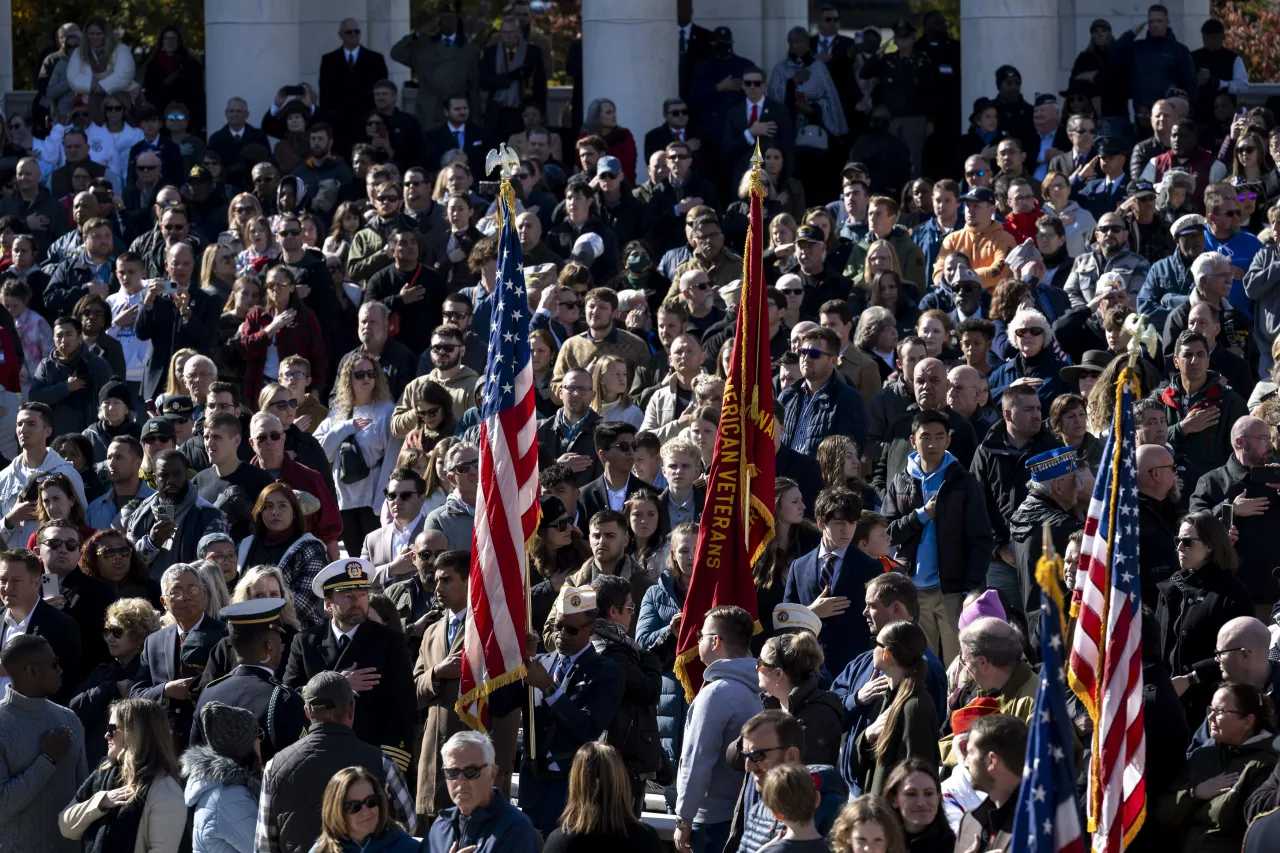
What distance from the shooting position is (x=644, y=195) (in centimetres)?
2059

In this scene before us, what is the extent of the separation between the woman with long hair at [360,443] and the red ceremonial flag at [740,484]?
3.75 m

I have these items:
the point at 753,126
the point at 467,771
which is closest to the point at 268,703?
the point at 467,771

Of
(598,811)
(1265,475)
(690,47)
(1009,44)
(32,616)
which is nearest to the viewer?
(598,811)

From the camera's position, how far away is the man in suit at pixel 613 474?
14.1 meters

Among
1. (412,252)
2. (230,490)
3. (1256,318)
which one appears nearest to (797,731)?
(230,490)

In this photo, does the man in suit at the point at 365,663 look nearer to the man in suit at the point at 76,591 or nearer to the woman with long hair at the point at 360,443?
the man in suit at the point at 76,591

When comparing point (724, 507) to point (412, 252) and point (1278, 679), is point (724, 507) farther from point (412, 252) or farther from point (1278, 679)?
point (412, 252)

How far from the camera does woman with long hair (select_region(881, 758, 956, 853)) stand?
9.10m

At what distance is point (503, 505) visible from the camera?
463 inches

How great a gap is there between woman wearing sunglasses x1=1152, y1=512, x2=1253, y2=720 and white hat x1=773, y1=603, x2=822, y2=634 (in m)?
1.64

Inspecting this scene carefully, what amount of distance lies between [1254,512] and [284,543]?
202 inches

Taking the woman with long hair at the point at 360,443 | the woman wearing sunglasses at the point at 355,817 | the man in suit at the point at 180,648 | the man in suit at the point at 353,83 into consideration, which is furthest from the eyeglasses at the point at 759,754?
the man in suit at the point at 353,83

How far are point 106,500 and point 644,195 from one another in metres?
6.84

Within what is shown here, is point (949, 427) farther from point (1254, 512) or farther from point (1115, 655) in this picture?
point (1115, 655)
